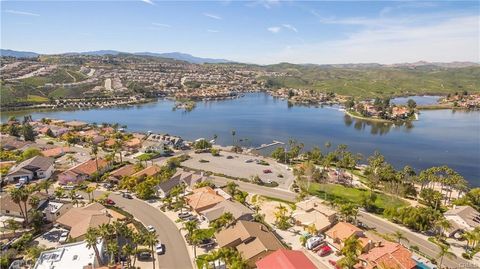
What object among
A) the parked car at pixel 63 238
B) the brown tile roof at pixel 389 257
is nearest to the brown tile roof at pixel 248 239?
the brown tile roof at pixel 389 257

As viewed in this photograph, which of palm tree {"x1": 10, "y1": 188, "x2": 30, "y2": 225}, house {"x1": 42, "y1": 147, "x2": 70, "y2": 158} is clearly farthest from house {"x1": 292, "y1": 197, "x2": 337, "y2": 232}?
house {"x1": 42, "y1": 147, "x2": 70, "y2": 158}

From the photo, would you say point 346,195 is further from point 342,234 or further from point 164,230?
point 164,230

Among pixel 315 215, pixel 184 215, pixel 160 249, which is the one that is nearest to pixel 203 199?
pixel 184 215

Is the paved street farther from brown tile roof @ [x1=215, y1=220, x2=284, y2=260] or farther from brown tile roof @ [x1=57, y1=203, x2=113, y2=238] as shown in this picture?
brown tile roof @ [x1=57, y1=203, x2=113, y2=238]

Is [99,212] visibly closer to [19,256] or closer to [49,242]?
[49,242]

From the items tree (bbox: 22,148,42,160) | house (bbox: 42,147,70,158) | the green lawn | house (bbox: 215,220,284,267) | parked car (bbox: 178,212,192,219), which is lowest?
house (bbox: 42,147,70,158)

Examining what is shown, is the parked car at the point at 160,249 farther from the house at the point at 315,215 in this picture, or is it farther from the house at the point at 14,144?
the house at the point at 14,144

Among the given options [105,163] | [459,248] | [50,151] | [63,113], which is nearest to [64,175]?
[105,163]
